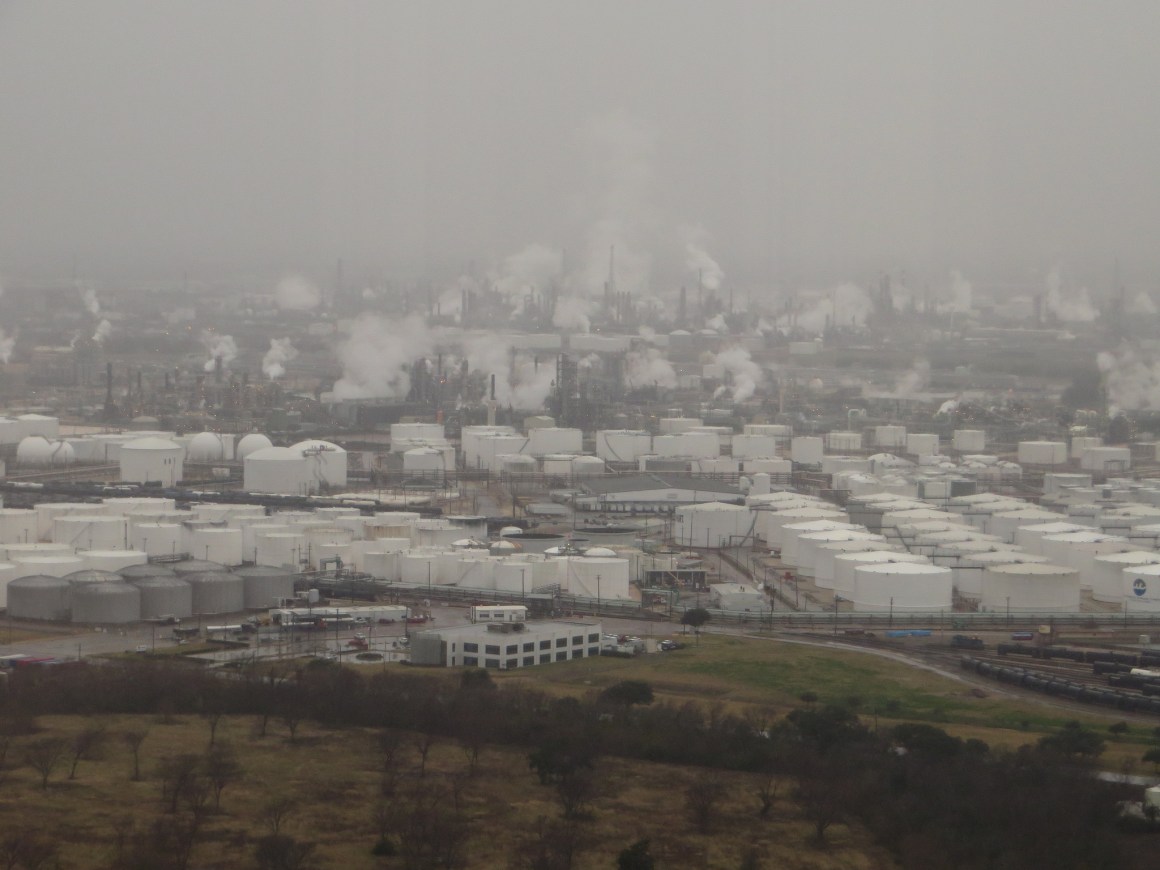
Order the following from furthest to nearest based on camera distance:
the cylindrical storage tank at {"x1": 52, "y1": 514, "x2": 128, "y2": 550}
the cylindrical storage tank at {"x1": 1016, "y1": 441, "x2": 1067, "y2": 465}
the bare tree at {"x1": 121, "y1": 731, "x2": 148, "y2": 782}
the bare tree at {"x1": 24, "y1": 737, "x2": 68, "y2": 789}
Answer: the cylindrical storage tank at {"x1": 1016, "y1": 441, "x2": 1067, "y2": 465}
the cylindrical storage tank at {"x1": 52, "y1": 514, "x2": 128, "y2": 550}
the bare tree at {"x1": 121, "y1": 731, "x2": 148, "y2": 782}
the bare tree at {"x1": 24, "y1": 737, "x2": 68, "y2": 789}

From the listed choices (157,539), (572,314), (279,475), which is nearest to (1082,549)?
(157,539)

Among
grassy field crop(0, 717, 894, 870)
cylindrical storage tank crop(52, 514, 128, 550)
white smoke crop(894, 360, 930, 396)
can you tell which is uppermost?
white smoke crop(894, 360, 930, 396)

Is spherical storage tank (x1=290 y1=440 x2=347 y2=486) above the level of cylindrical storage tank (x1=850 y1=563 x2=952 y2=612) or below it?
above

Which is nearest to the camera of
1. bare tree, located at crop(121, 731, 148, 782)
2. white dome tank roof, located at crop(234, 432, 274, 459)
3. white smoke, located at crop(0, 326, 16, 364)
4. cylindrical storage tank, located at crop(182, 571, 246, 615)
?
bare tree, located at crop(121, 731, 148, 782)

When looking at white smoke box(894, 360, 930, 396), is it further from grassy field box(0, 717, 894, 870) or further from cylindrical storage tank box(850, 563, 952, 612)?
grassy field box(0, 717, 894, 870)

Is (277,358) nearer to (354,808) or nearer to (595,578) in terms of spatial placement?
(595,578)

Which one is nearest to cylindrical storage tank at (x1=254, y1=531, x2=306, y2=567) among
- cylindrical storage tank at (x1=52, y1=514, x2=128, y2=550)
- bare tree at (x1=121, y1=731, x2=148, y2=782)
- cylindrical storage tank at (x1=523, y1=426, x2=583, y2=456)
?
cylindrical storage tank at (x1=52, y1=514, x2=128, y2=550)
